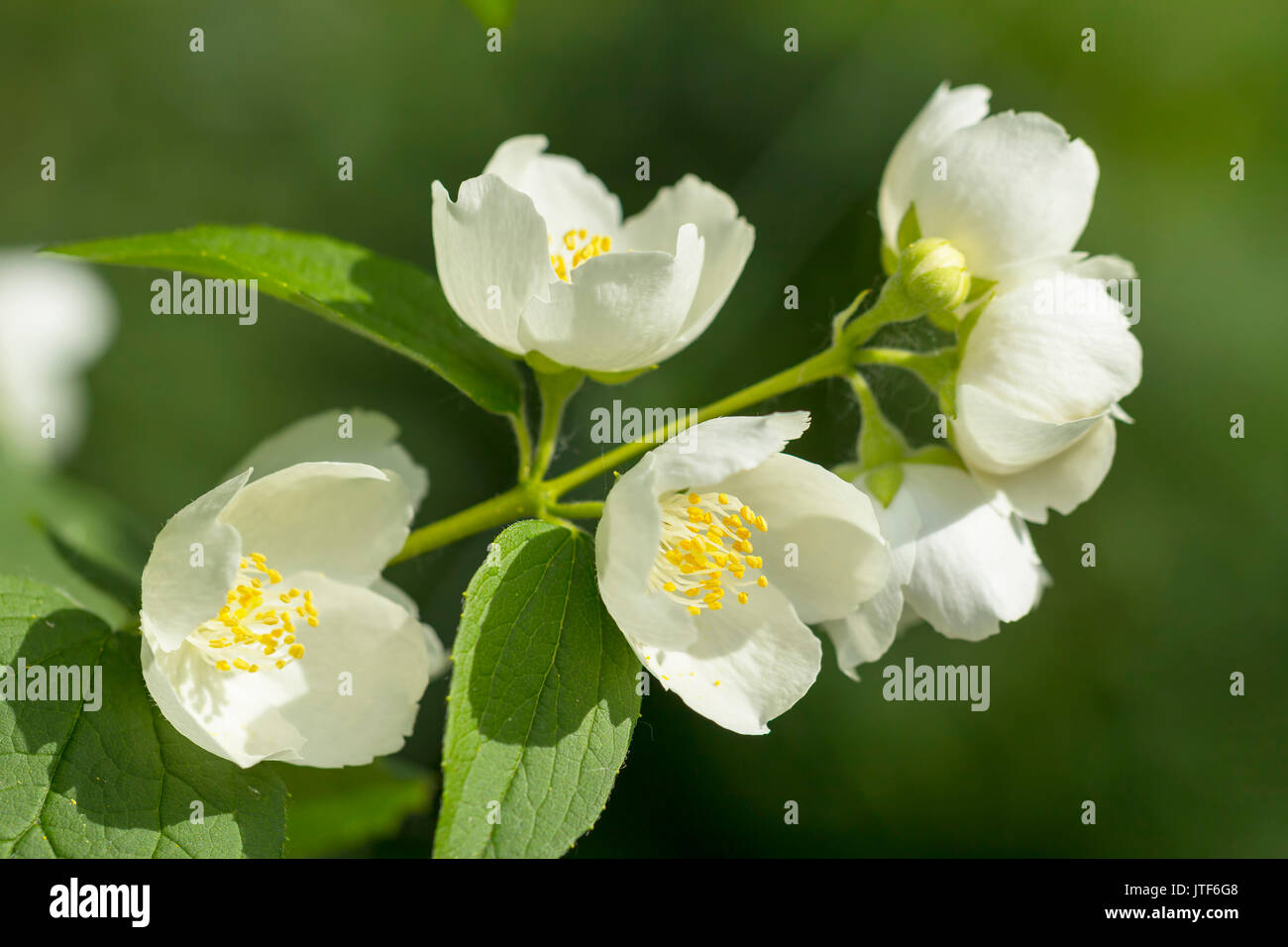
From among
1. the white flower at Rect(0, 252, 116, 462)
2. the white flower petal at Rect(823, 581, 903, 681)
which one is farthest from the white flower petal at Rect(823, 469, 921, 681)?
the white flower at Rect(0, 252, 116, 462)

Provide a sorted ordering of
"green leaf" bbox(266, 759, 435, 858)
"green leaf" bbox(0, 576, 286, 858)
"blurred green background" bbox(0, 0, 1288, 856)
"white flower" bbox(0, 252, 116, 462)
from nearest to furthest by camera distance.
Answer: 1. "green leaf" bbox(0, 576, 286, 858)
2. "green leaf" bbox(266, 759, 435, 858)
3. "white flower" bbox(0, 252, 116, 462)
4. "blurred green background" bbox(0, 0, 1288, 856)

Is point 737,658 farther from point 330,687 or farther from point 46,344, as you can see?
point 46,344

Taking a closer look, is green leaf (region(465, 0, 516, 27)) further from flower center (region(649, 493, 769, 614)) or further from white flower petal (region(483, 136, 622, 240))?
flower center (region(649, 493, 769, 614))

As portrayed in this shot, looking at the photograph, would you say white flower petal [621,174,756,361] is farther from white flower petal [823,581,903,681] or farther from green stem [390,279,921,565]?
white flower petal [823,581,903,681]

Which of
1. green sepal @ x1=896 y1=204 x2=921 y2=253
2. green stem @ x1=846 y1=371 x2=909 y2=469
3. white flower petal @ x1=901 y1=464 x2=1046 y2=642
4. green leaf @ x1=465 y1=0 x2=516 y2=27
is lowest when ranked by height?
white flower petal @ x1=901 y1=464 x2=1046 y2=642

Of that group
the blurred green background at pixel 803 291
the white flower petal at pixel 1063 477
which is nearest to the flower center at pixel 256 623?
the white flower petal at pixel 1063 477

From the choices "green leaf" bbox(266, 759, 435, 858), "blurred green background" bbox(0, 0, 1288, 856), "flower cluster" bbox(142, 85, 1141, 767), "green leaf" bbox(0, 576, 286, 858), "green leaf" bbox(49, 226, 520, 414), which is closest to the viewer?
"green leaf" bbox(0, 576, 286, 858)

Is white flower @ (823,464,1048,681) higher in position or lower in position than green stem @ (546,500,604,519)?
lower

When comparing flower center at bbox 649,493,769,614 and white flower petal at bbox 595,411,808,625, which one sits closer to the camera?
white flower petal at bbox 595,411,808,625

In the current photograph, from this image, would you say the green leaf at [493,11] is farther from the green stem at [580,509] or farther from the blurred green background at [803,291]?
the blurred green background at [803,291]
